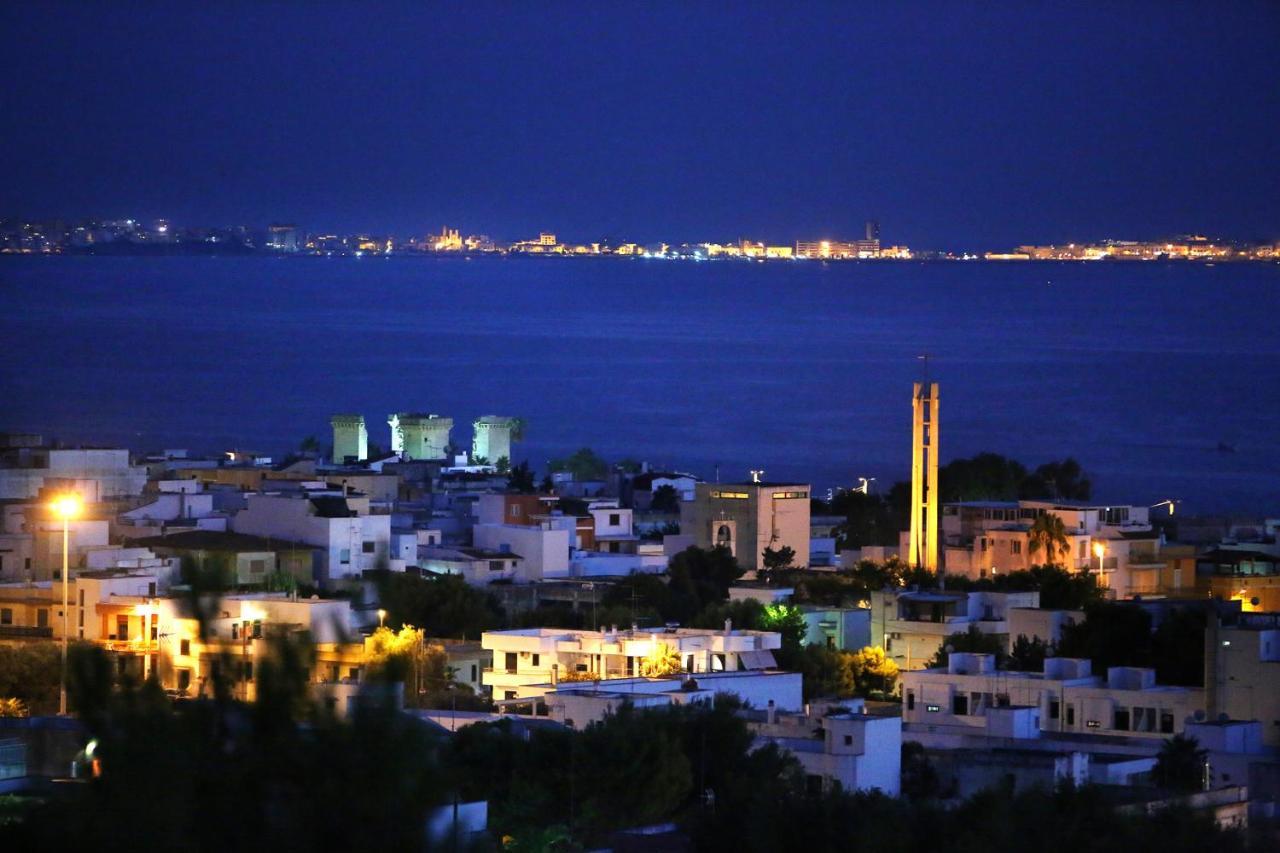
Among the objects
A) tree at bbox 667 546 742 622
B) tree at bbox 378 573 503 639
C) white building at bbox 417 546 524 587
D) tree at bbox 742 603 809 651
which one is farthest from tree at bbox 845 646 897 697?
white building at bbox 417 546 524 587

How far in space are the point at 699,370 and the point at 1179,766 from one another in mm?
59540

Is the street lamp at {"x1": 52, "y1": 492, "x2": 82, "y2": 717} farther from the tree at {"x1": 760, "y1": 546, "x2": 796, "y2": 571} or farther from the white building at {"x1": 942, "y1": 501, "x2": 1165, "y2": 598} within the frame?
the white building at {"x1": 942, "y1": 501, "x2": 1165, "y2": 598}

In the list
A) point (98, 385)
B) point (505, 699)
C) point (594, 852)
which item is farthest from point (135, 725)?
point (98, 385)

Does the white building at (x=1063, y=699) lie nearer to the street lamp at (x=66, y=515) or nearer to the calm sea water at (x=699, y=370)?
the street lamp at (x=66, y=515)

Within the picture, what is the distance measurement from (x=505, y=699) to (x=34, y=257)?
5384 inches

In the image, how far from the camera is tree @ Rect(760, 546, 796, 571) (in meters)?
22.9

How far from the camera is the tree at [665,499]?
2822 cm

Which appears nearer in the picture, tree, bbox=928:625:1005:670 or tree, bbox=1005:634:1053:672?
tree, bbox=1005:634:1053:672

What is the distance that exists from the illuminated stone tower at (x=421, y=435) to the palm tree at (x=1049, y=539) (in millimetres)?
14003

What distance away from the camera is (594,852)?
10.4m

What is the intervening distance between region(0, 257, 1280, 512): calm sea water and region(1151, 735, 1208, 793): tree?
2334 cm

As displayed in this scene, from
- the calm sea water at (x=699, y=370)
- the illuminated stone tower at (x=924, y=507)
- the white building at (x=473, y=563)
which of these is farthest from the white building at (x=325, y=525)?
the calm sea water at (x=699, y=370)

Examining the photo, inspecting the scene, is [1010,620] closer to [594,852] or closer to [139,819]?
[594,852]

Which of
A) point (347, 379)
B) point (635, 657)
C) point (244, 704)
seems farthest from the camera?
point (347, 379)
